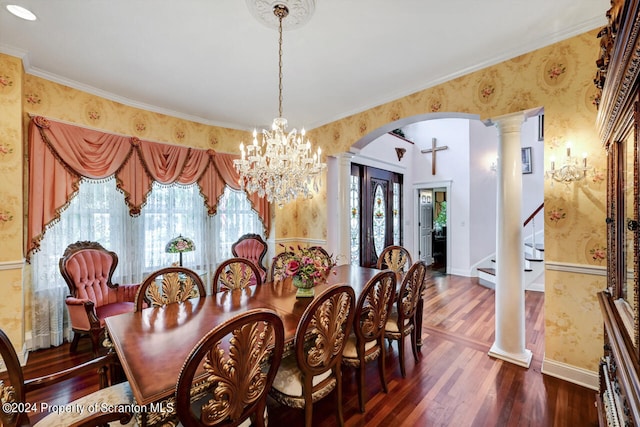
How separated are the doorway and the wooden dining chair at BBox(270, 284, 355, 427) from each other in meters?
5.46

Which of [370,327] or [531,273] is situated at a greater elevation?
[370,327]

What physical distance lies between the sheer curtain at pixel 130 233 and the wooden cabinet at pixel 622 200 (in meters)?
4.06

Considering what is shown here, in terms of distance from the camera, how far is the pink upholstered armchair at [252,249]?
4082mm

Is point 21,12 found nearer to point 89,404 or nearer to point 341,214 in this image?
point 89,404

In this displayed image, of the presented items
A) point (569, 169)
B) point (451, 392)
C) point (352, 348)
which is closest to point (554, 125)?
point (569, 169)

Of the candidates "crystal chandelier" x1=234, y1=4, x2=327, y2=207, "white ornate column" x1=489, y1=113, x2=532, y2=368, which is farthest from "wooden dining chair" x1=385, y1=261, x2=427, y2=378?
"crystal chandelier" x1=234, y1=4, x2=327, y2=207

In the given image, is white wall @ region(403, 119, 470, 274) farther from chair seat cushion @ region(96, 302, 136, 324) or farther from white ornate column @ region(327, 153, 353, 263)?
chair seat cushion @ region(96, 302, 136, 324)

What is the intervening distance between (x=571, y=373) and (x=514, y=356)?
0.37 m

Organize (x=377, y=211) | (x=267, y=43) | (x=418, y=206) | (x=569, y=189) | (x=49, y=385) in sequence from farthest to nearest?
1. (x=418, y=206)
2. (x=377, y=211)
3. (x=267, y=43)
4. (x=569, y=189)
5. (x=49, y=385)

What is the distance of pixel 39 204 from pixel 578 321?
497 cm

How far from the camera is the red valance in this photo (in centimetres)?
258

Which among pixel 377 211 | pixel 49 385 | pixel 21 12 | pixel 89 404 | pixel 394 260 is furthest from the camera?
pixel 377 211

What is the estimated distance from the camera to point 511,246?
2.40 meters

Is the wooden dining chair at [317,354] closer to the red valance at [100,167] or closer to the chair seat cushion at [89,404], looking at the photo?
the chair seat cushion at [89,404]
